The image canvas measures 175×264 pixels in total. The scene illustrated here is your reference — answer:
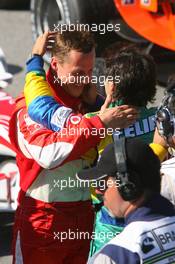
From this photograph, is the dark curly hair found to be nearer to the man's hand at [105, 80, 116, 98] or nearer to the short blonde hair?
the man's hand at [105, 80, 116, 98]

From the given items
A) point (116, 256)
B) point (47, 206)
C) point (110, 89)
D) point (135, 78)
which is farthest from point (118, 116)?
point (116, 256)

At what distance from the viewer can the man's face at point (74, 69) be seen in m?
3.76

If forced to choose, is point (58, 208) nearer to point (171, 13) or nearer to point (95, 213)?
point (95, 213)

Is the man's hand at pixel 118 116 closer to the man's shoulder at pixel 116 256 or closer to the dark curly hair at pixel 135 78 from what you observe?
the dark curly hair at pixel 135 78

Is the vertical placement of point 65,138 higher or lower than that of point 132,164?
lower

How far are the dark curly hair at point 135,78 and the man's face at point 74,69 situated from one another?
0.34 ft

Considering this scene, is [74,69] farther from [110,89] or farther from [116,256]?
[116,256]

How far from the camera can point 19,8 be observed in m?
10.2

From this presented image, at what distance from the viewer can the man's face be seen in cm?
376

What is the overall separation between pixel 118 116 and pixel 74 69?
1.28 ft

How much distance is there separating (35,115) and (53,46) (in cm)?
41

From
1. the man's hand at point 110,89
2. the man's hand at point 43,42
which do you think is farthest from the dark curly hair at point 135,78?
the man's hand at point 43,42

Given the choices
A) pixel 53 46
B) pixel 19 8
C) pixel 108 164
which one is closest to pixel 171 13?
pixel 19 8

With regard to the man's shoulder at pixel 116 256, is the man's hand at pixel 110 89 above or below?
above
